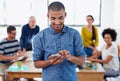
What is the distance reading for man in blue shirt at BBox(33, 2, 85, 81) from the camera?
1672 mm

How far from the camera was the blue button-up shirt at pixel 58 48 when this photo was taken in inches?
67.1

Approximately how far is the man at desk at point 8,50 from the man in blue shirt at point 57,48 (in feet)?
7.17

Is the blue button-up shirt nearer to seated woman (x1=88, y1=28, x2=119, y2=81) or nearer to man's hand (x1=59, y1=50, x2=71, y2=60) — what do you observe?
man's hand (x1=59, y1=50, x2=71, y2=60)

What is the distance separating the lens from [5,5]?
24.9 feet

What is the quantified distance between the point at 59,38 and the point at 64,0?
5.89 meters

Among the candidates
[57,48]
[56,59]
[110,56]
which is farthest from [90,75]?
[56,59]

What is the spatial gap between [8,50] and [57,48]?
240 cm

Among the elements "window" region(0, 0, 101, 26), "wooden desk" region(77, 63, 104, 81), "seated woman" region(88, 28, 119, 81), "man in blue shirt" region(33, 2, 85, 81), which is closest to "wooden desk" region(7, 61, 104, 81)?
"wooden desk" region(77, 63, 104, 81)

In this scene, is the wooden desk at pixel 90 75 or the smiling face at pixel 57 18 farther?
the wooden desk at pixel 90 75

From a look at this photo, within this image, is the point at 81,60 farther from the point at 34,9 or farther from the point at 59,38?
the point at 34,9

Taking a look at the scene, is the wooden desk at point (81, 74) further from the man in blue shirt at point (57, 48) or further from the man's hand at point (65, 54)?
the man's hand at point (65, 54)

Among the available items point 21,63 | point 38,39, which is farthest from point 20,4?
point 38,39

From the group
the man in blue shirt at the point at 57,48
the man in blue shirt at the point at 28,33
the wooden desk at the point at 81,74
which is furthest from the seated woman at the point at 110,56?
the man in blue shirt at the point at 57,48

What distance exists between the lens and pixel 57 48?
1710mm
